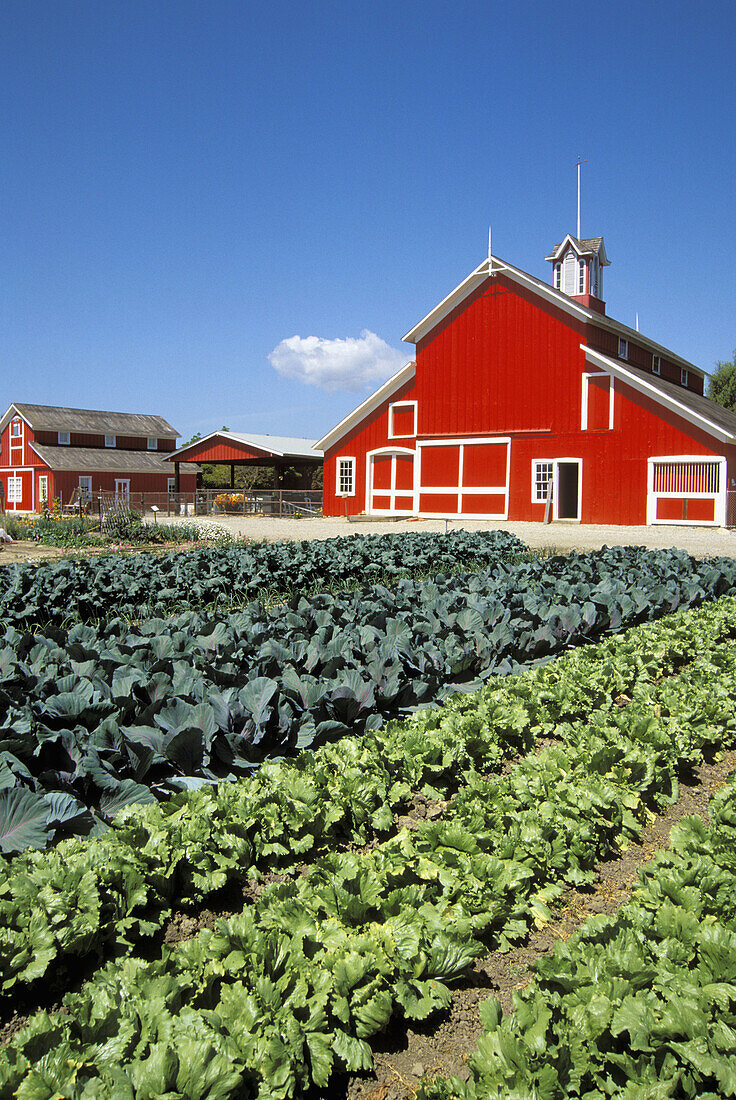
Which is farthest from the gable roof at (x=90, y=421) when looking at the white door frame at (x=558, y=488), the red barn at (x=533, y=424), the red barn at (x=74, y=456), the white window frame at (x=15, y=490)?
the white door frame at (x=558, y=488)

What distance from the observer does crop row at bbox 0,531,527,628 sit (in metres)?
8.89

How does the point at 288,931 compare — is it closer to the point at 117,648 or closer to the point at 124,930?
the point at 124,930

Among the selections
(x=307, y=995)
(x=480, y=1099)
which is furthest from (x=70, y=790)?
(x=480, y=1099)

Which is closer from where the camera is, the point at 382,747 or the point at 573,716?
the point at 382,747

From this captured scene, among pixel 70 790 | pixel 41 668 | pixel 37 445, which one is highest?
pixel 37 445

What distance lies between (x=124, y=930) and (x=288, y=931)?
0.59 m

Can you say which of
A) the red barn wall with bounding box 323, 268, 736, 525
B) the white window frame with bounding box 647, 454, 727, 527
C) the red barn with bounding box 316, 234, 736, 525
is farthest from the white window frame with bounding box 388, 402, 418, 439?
the white window frame with bounding box 647, 454, 727, 527

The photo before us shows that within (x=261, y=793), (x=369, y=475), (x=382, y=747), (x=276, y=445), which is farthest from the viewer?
(x=276, y=445)

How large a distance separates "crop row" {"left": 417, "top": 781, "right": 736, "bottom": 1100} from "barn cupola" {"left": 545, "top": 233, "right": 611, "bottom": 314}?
2958 cm

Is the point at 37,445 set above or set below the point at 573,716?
above

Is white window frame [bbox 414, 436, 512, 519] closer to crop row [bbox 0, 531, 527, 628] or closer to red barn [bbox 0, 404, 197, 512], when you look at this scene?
crop row [bbox 0, 531, 527, 628]

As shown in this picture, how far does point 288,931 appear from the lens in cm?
247

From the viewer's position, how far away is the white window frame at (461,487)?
→ 25922mm

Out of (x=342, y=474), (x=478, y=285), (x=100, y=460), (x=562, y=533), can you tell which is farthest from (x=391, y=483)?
(x=100, y=460)
